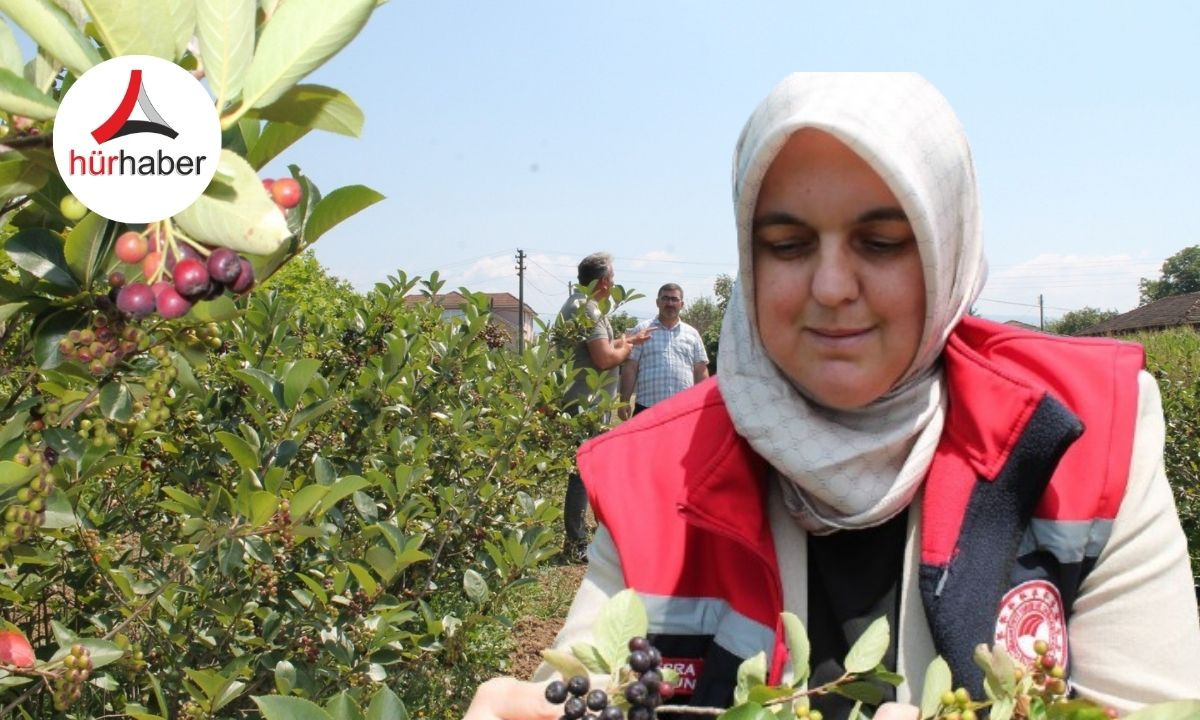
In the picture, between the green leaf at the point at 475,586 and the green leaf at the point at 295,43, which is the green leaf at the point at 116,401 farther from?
the green leaf at the point at 475,586

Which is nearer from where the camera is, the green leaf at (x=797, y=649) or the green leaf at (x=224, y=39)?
the green leaf at (x=224, y=39)

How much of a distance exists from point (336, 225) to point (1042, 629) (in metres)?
1.05

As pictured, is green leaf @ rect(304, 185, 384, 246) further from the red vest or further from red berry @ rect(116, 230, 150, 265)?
the red vest

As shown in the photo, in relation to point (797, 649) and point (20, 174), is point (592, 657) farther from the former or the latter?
point (20, 174)

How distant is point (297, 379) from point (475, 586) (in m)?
1.06

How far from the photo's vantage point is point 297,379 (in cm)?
200

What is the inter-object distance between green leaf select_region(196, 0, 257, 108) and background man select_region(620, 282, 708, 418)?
5.46m

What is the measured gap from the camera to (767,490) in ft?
4.93

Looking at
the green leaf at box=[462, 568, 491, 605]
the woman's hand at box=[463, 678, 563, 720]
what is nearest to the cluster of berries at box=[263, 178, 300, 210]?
the woman's hand at box=[463, 678, 563, 720]

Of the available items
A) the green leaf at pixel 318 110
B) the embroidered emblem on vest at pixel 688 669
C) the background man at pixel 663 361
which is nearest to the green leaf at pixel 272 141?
the green leaf at pixel 318 110

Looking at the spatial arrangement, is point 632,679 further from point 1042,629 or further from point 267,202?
point 1042,629

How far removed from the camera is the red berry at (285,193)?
2.22 ft

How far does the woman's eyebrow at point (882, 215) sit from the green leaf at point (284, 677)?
151cm

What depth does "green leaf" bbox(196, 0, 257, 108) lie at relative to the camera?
580mm
